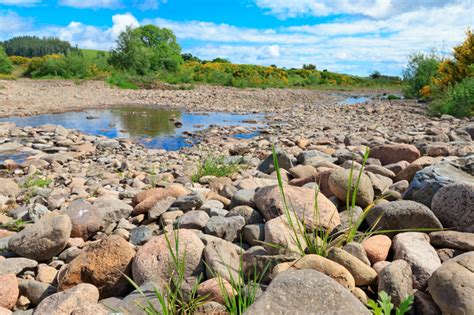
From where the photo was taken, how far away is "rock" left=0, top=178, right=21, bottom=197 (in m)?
4.71

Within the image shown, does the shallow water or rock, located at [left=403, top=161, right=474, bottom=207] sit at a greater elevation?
rock, located at [left=403, top=161, right=474, bottom=207]

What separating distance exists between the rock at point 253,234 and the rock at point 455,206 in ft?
3.53

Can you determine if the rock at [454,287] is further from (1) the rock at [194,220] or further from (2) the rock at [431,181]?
(1) the rock at [194,220]

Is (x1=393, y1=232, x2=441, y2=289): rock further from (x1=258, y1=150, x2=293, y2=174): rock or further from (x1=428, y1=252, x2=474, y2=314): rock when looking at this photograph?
(x1=258, y1=150, x2=293, y2=174): rock

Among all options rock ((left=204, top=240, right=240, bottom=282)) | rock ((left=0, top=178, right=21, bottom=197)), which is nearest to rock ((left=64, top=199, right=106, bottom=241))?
rock ((left=204, top=240, right=240, bottom=282))

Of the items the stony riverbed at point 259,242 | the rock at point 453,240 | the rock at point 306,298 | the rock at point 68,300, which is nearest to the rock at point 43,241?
the stony riverbed at point 259,242

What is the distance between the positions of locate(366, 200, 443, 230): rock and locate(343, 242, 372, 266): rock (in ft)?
1.05

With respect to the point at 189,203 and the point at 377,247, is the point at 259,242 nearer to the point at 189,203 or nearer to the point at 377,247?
the point at 377,247

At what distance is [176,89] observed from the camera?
23.4 metres

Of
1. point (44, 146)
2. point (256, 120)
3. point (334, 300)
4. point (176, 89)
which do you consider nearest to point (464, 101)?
point (256, 120)

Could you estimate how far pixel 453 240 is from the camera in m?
2.28

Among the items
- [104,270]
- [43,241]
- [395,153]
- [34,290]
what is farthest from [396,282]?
[395,153]

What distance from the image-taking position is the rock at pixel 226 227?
8.91ft

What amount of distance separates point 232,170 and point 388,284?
3345 millimetres
